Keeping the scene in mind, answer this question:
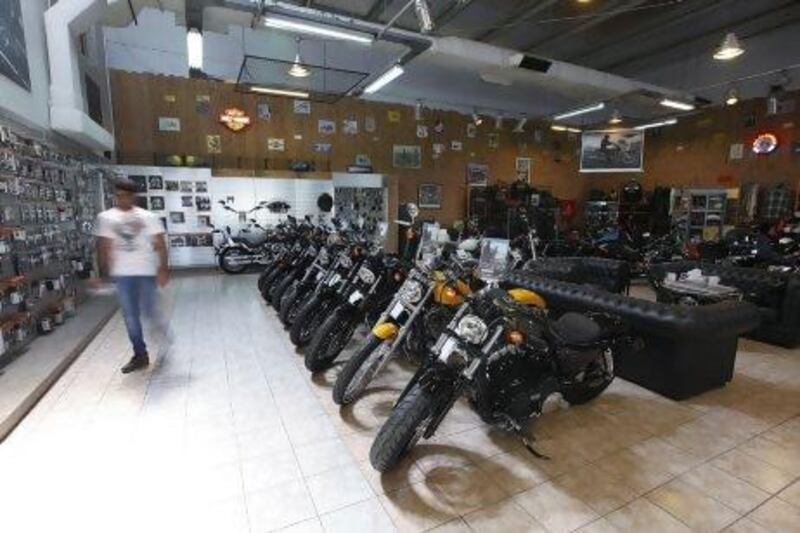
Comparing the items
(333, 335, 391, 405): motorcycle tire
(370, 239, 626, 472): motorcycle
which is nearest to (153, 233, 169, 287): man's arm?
(333, 335, 391, 405): motorcycle tire

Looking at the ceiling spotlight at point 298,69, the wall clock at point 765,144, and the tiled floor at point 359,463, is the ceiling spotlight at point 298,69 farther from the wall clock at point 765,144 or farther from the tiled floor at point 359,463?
the wall clock at point 765,144

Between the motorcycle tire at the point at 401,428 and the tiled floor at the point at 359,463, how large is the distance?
150mm

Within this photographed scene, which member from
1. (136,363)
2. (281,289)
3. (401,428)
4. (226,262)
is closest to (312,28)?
(281,289)

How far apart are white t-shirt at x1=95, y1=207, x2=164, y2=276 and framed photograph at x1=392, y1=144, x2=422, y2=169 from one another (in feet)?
25.7

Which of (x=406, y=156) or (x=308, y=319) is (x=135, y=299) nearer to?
(x=308, y=319)

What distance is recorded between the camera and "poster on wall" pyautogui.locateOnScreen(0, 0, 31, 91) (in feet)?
12.7

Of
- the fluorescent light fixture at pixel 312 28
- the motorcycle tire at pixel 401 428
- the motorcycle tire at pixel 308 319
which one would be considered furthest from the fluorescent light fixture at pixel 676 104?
the motorcycle tire at pixel 401 428

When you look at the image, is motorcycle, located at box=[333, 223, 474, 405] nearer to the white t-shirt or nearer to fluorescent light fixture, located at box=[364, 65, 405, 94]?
the white t-shirt

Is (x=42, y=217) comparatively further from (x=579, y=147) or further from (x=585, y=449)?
(x=579, y=147)

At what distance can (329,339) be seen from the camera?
3.47 m

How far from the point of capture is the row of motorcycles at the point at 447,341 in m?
2.23

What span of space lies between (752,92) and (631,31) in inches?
146

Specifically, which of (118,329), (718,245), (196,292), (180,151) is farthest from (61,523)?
(718,245)

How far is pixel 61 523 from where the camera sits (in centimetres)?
197
